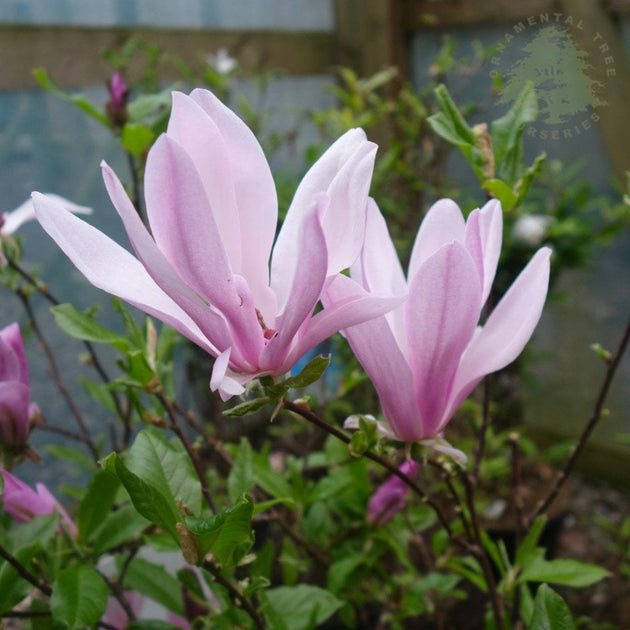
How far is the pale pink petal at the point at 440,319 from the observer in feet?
0.86

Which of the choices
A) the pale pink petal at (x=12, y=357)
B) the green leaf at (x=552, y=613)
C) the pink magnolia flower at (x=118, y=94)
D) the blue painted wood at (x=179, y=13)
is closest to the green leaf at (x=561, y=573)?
the green leaf at (x=552, y=613)

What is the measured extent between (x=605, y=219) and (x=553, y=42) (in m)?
1.08

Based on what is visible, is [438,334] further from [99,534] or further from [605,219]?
[605,219]

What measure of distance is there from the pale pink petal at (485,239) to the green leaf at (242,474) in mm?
172

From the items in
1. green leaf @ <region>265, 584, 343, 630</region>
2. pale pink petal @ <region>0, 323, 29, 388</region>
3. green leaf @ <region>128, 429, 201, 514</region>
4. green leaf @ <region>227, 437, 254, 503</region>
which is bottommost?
green leaf @ <region>265, 584, 343, 630</region>

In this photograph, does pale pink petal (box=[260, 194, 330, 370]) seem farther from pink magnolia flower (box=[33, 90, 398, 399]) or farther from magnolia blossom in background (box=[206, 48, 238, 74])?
magnolia blossom in background (box=[206, 48, 238, 74])

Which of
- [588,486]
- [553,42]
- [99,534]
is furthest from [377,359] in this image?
[588,486]

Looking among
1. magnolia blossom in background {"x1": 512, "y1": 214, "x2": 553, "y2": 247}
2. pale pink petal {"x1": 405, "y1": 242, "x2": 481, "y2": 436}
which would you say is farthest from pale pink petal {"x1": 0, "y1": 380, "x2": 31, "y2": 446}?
magnolia blossom in background {"x1": 512, "y1": 214, "x2": 553, "y2": 247}

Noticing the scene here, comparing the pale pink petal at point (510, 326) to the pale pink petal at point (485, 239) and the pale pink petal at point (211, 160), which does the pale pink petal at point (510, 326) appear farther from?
the pale pink petal at point (211, 160)

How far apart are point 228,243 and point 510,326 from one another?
0.42 feet

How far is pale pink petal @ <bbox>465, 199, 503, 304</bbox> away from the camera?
281 mm

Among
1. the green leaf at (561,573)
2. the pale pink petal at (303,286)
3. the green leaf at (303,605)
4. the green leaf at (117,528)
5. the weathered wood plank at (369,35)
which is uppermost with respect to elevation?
the weathered wood plank at (369,35)

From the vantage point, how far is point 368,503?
22.2 inches

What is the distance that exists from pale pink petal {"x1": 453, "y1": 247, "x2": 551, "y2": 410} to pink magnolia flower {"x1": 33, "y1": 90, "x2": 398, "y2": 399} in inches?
2.9
